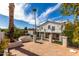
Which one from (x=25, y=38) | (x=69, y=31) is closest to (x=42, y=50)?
(x=25, y=38)

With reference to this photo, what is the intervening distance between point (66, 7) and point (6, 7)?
2.51 feet

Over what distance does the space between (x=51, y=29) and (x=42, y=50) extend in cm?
29

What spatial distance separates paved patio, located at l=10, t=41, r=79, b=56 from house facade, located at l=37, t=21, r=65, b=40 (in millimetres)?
101

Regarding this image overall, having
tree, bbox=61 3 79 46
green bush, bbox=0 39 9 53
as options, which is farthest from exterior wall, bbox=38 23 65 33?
green bush, bbox=0 39 9 53

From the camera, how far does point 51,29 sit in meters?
3.03

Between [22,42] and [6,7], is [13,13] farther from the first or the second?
[22,42]

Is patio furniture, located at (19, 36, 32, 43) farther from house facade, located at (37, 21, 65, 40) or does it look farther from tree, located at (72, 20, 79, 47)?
tree, located at (72, 20, 79, 47)

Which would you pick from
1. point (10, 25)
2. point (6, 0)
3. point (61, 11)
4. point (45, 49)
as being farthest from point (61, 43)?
point (6, 0)

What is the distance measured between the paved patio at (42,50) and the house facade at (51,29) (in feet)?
0.33

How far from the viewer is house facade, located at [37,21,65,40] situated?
3035 mm

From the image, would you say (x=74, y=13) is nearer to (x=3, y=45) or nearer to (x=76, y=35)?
(x=76, y=35)

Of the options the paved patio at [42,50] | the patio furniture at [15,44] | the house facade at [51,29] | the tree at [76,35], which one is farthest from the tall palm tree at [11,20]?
the tree at [76,35]

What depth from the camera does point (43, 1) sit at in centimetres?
304

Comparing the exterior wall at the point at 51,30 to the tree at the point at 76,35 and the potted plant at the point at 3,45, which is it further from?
the potted plant at the point at 3,45
